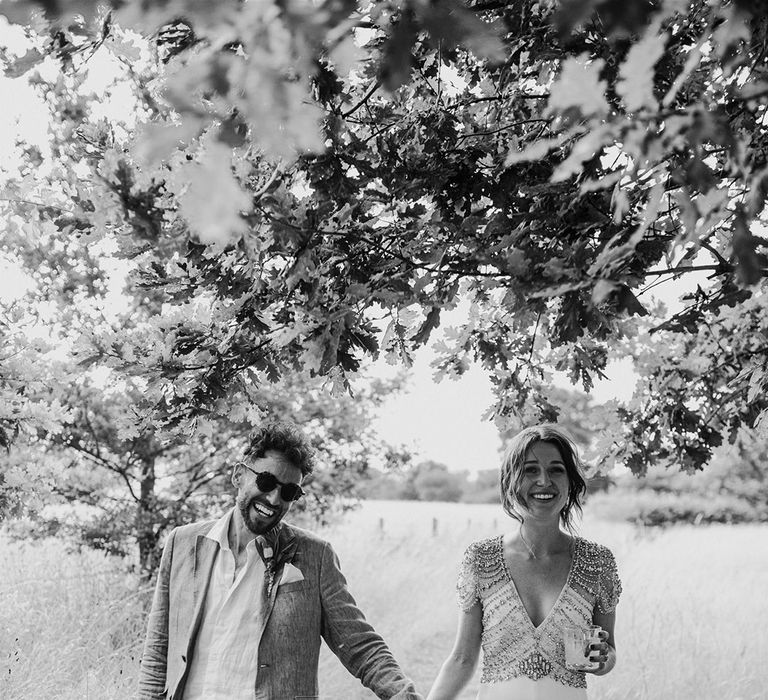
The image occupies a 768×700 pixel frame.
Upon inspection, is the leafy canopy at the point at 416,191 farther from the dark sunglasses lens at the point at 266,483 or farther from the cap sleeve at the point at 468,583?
the cap sleeve at the point at 468,583

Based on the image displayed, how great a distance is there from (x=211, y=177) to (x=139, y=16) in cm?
19

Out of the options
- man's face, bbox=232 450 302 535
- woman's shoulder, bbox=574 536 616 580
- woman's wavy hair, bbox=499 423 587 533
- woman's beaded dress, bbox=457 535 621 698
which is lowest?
woman's beaded dress, bbox=457 535 621 698

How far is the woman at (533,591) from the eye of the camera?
274cm

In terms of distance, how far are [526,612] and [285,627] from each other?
2.65 ft

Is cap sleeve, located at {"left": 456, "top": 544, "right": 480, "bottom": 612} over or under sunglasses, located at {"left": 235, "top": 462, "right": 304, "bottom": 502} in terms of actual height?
under

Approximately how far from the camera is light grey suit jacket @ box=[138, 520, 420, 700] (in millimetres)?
2600

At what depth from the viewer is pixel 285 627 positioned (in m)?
2.65

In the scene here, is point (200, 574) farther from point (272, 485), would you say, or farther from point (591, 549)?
point (591, 549)

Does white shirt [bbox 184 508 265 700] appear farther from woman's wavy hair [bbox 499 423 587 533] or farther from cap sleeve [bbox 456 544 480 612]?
woman's wavy hair [bbox 499 423 587 533]

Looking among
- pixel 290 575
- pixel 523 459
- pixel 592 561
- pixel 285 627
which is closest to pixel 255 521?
pixel 290 575

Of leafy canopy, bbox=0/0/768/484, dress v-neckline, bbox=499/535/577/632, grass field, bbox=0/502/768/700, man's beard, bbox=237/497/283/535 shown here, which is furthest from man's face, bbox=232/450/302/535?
grass field, bbox=0/502/768/700

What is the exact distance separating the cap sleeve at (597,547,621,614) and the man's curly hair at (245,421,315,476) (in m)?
1.07

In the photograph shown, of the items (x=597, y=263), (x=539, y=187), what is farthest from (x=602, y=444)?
(x=597, y=263)

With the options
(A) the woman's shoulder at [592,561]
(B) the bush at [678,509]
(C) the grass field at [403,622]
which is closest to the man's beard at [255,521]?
(A) the woman's shoulder at [592,561]
